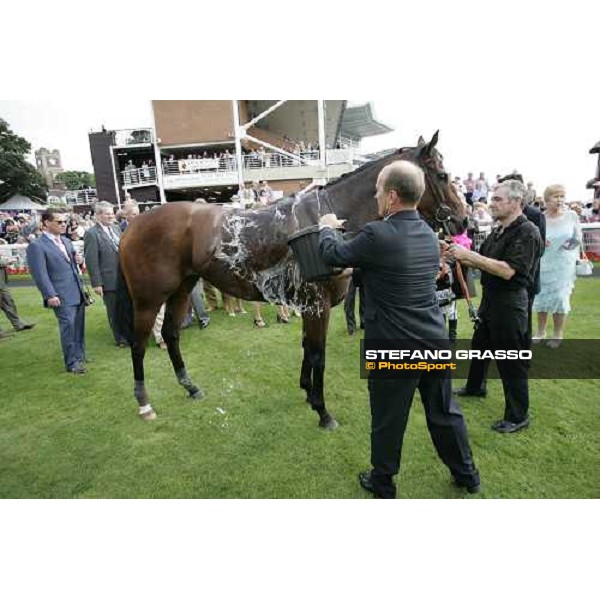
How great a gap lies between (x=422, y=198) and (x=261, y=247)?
1346 millimetres

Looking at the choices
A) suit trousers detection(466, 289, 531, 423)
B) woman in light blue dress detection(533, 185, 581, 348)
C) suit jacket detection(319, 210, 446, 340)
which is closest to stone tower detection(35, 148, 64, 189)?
suit jacket detection(319, 210, 446, 340)

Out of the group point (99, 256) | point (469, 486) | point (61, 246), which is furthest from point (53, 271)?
point (469, 486)

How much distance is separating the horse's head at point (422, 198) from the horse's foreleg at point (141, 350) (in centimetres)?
199

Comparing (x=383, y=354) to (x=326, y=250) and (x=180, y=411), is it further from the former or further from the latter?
(x=180, y=411)

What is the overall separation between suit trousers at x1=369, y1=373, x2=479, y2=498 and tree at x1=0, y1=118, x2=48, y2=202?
379 cm

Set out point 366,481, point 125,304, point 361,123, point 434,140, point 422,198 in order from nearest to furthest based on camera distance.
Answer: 1. point 366,481
2. point 434,140
3. point 422,198
4. point 125,304
5. point 361,123

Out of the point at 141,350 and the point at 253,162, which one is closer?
the point at 141,350

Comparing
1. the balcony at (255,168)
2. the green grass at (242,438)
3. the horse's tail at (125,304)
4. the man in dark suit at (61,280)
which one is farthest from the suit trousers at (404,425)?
the balcony at (255,168)

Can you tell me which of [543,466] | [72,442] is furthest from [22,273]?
[543,466]

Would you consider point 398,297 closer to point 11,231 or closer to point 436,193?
point 436,193

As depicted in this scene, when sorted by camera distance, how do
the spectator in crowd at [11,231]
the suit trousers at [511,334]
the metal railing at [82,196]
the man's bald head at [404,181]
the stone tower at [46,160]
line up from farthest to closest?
1. the metal railing at [82,196]
2. the spectator in crowd at [11,231]
3. the stone tower at [46,160]
4. the suit trousers at [511,334]
5. the man's bald head at [404,181]

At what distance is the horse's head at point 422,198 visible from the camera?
2.88m

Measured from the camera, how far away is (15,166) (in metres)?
5.86

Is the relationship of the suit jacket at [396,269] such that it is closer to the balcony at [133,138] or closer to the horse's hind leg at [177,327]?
the horse's hind leg at [177,327]
